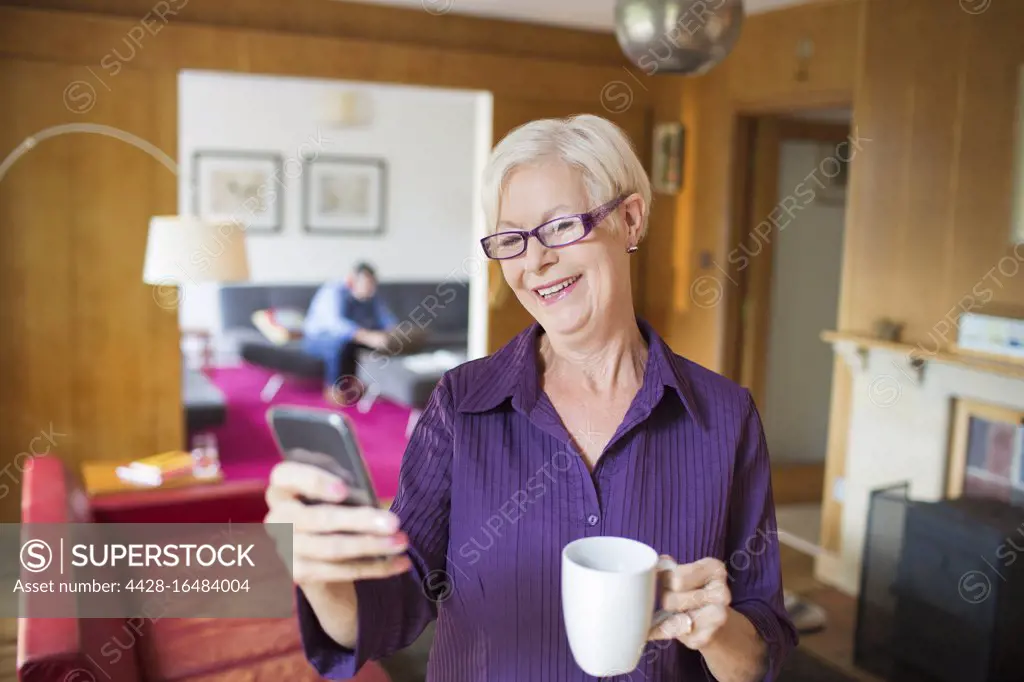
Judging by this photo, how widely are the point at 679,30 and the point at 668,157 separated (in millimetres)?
3165

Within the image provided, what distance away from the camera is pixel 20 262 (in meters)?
4.16

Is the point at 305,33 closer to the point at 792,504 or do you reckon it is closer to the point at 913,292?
the point at 913,292

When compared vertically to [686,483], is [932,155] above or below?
above

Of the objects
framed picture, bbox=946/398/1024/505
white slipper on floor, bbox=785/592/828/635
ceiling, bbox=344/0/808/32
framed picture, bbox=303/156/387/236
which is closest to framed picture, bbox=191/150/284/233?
framed picture, bbox=303/156/387/236

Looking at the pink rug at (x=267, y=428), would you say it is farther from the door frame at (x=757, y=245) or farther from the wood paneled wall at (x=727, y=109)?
the door frame at (x=757, y=245)

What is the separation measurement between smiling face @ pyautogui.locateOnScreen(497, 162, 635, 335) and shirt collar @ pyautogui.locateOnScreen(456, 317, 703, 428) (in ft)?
0.23

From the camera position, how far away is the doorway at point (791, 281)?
4941mm

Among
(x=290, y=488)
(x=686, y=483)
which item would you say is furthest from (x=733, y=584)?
(x=290, y=488)

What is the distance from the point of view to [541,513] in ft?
3.64

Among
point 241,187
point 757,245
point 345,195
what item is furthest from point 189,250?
point 345,195

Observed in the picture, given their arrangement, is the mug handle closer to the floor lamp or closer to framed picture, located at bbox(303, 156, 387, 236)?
the floor lamp

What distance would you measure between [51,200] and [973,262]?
3991mm

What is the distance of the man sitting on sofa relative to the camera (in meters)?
7.03

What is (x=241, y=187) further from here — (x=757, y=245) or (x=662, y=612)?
(x=662, y=612)
